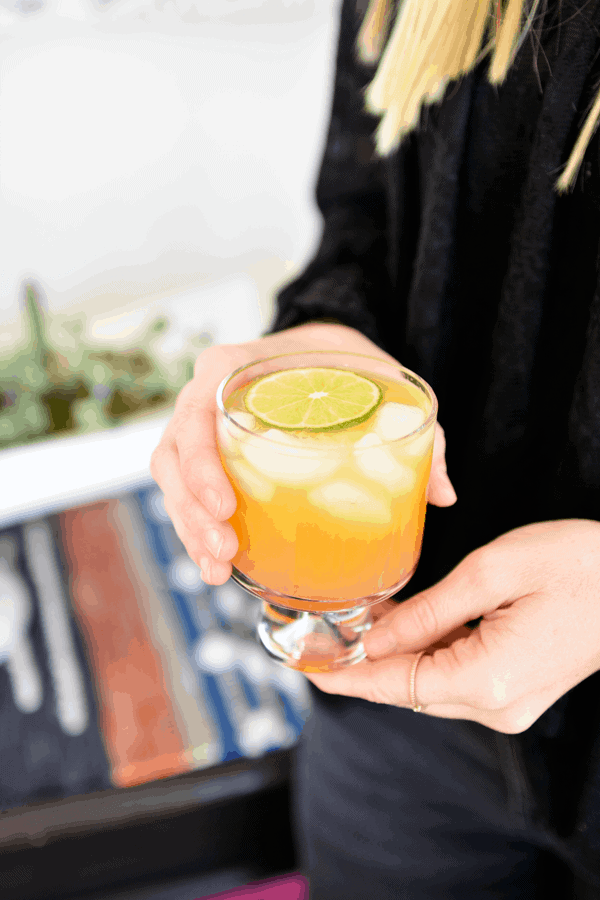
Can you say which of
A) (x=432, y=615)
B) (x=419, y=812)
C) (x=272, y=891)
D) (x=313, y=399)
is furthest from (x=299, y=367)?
(x=272, y=891)

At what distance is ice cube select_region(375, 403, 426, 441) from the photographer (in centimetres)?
68

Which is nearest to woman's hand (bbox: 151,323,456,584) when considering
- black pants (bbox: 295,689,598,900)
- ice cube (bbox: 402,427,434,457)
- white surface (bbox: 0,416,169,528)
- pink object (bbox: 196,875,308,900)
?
ice cube (bbox: 402,427,434,457)

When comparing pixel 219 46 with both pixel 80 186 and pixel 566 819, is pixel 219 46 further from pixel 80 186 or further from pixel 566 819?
pixel 566 819

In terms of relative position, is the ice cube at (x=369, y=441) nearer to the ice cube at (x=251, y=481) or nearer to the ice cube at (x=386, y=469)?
the ice cube at (x=386, y=469)

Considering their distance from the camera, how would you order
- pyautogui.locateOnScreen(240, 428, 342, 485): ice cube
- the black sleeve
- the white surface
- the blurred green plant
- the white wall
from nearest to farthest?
pyautogui.locateOnScreen(240, 428, 342, 485): ice cube → the black sleeve → the white surface → the blurred green plant → the white wall

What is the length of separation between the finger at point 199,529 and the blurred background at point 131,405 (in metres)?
0.84

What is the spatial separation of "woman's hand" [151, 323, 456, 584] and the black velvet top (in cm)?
10

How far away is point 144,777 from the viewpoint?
4.37ft

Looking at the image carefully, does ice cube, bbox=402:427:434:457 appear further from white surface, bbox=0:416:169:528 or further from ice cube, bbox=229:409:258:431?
white surface, bbox=0:416:169:528

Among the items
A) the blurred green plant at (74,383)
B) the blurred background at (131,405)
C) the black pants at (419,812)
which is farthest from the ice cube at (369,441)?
the blurred green plant at (74,383)

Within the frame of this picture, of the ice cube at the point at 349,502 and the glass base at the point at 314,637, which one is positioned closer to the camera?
the ice cube at the point at 349,502

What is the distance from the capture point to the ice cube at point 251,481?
0.69 m

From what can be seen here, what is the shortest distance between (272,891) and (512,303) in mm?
1435

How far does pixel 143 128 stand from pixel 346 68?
2034mm
